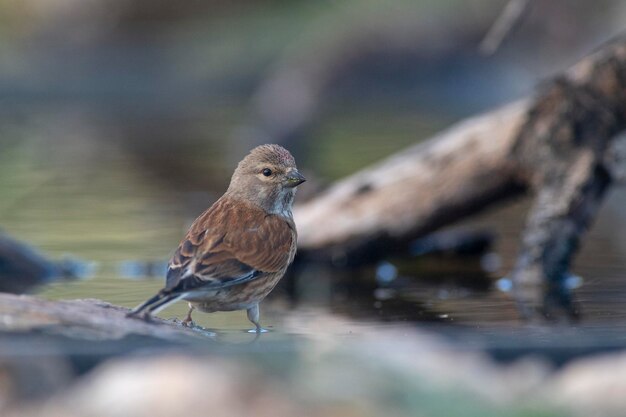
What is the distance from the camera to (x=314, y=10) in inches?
1002

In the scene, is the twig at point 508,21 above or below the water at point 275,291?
above

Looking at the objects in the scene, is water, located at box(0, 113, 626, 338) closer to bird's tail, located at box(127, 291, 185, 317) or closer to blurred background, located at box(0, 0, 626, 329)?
blurred background, located at box(0, 0, 626, 329)

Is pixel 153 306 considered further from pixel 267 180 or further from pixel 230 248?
pixel 267 180

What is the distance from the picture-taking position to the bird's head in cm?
561

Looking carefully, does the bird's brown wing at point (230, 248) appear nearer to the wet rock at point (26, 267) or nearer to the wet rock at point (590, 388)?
the wet rock at point (590, 388)

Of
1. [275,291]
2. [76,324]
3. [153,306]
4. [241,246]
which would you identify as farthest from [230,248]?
[275,291]

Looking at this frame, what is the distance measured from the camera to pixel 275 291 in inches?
300

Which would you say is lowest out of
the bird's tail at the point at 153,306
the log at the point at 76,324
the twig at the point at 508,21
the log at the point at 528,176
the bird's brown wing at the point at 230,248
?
the log at the point at 76,324

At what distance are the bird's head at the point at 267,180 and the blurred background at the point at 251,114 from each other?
747mm

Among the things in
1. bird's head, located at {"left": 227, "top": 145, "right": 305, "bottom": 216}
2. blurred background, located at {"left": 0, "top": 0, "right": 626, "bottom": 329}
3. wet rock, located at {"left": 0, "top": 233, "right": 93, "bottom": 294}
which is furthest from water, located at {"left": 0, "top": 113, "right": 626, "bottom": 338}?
bird's head, located at {"left": 227, "top": 145, "right": 305, "bottom": 216}

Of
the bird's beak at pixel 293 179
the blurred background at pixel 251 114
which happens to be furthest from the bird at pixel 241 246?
the blurred background at pixel 251 114

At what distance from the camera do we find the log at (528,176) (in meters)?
7.38

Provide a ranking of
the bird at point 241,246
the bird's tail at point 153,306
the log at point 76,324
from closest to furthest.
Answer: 1. the log at point 76,324
2. the bird's tail at point 153,306
3. the bird at point 241,246

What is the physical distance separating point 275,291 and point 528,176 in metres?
1.65
